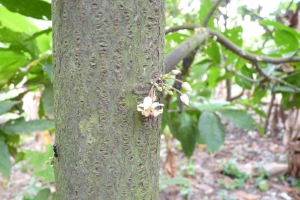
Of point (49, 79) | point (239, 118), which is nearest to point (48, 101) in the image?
point (49, 79)

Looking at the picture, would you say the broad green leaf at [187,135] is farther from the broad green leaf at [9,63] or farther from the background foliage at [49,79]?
the broad green leaf at [9,63]

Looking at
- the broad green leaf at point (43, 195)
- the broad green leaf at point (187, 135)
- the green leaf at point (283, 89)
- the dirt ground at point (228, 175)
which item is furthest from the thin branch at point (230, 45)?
the dirt ground at point (228, 175)

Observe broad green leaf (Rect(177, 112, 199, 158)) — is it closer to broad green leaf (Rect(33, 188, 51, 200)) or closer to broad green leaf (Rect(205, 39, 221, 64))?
broad green leaf (Rect(205, 39, 221, 64))

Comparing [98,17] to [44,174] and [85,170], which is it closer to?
[85,170]

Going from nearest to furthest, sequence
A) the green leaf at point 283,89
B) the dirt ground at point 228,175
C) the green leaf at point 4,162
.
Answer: the green leaf at point 4,162, the green leaf at point 283,89, the dirt ground at point 228,175

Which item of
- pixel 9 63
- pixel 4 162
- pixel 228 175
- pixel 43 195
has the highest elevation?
pixel 9 63

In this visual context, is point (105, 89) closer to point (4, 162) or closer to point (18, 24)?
point (4, 162)
